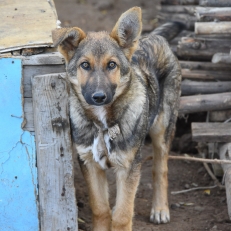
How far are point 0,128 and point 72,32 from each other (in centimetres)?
112

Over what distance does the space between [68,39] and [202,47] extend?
2.91m

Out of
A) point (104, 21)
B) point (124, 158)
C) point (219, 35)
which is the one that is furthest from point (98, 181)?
point (104, 21)

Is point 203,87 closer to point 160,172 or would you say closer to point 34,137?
point 160,172

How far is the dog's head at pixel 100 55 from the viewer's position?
4727mm

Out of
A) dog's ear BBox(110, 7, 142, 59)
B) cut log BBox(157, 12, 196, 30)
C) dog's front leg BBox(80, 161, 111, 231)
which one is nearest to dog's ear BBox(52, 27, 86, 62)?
dog's ear BBox(110, 7, 142, 59)

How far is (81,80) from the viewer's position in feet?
16.0

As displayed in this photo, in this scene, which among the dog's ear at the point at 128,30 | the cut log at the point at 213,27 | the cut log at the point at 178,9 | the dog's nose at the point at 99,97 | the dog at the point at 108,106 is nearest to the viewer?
the dog's nose at the point at 99,97

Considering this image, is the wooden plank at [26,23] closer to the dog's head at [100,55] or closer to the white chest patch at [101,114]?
the dog's head at [100,55]

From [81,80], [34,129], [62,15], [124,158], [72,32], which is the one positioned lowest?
[62,15]

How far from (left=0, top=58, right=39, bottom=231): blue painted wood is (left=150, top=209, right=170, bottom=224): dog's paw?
1525mm

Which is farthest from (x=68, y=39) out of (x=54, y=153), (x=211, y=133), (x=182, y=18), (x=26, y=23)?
(x=182, y=18)

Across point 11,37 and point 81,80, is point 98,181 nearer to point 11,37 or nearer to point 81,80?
point 81,80

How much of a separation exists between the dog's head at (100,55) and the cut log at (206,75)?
258 centimetres

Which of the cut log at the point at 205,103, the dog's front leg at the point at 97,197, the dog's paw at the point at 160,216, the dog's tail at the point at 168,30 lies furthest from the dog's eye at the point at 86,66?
the cut log at the point at 205,103
